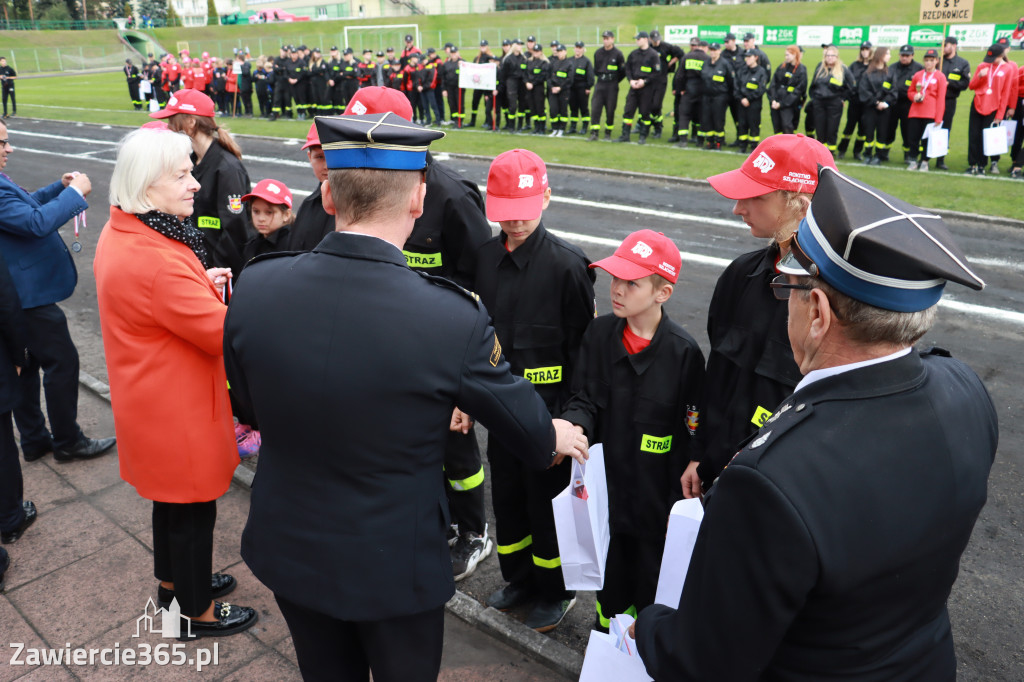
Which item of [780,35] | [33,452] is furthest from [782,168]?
[780,35]

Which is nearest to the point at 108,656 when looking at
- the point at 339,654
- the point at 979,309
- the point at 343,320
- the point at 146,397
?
the point at 146,397

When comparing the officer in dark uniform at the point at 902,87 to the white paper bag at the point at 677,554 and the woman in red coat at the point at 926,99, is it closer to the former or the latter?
the woman in red coat at the point at 926,99

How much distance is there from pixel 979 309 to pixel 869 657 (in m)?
7.82

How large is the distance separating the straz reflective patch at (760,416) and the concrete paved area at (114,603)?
5.07 ft

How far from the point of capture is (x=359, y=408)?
1979 millimetres

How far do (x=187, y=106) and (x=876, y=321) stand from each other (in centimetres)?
534

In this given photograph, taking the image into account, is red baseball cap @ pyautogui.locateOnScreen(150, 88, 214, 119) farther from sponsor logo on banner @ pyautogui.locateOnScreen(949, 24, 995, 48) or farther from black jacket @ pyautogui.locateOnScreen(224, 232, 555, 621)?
sponsor logo on banner @ pyautogui.locateOnScreen(949, 24, 995, 48)

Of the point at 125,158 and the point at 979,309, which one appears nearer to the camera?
the point at 125,158

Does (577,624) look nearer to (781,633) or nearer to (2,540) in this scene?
(781,633)

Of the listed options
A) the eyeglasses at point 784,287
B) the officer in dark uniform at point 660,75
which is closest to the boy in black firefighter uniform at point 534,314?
the eyeglasses at point 784,287

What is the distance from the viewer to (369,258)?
2.04 metres

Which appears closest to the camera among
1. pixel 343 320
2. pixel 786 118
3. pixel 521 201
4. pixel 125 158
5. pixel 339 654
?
pixel 343 320

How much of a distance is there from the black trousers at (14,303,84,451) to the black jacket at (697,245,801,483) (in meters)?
4.48

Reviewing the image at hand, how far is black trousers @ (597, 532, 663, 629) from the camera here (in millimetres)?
3418
